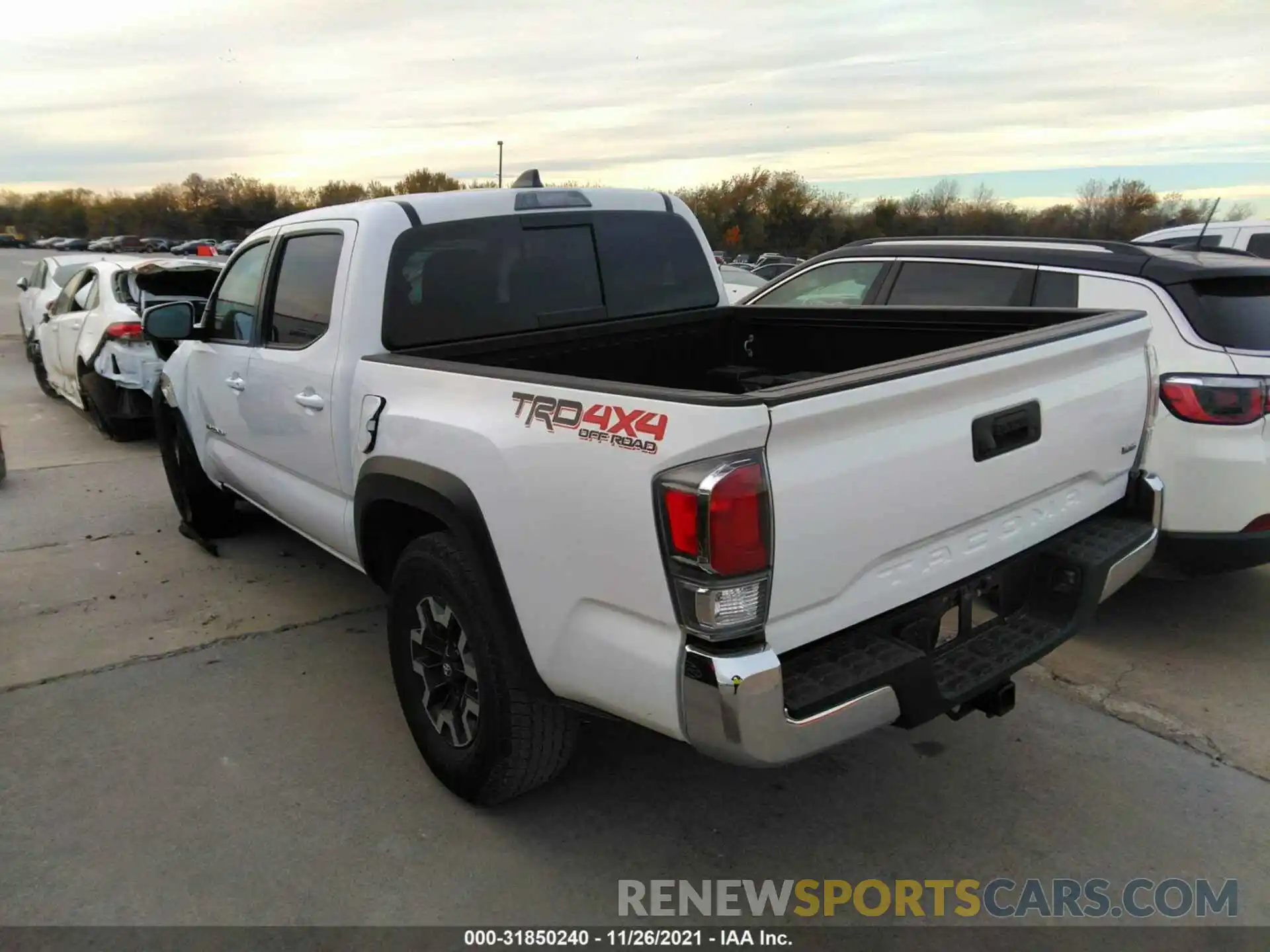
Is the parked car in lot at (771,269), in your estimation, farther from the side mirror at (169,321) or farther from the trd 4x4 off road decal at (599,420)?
the trd 4x4 off road decal at (599,420)

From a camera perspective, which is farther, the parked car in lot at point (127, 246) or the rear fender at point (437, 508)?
the parked car in lot at point (127, 246)

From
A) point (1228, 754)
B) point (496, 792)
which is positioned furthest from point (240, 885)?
point (1228, 754)

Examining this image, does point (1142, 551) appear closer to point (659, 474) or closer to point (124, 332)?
point (659, 474)

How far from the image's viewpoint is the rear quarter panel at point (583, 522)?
2.14 m

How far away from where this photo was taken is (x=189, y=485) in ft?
18.5

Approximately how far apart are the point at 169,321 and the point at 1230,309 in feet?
17.0

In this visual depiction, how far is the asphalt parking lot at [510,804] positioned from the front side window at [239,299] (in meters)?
1.48

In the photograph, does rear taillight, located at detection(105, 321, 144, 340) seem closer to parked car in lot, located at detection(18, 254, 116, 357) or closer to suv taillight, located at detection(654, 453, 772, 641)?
parked car in lot, located at detection(18, 254, 116, 357)

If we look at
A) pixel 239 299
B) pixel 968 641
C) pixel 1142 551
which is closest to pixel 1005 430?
pixel 968 641

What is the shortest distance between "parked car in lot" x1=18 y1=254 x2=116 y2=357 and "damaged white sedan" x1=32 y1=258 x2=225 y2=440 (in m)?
3.22

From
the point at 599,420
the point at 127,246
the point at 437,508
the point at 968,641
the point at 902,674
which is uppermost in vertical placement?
Answer: the point at 127,246

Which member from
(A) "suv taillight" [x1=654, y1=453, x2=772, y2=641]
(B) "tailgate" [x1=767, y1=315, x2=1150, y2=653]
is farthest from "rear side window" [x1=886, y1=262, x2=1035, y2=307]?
(A) "suv taillight" [x1=654, y1=453, x2=772, y2=641]

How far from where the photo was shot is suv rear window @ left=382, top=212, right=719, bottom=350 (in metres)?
3.58

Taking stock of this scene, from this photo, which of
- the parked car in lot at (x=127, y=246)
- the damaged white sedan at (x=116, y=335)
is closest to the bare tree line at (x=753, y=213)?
the parked car in lot at (x=127, y=246)
